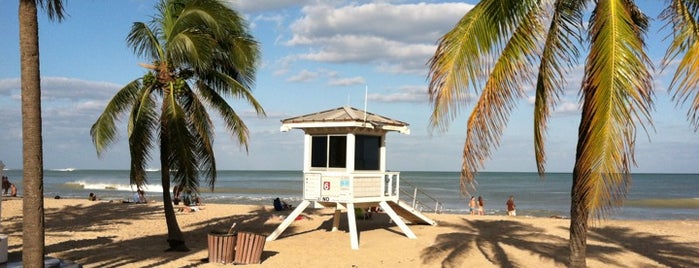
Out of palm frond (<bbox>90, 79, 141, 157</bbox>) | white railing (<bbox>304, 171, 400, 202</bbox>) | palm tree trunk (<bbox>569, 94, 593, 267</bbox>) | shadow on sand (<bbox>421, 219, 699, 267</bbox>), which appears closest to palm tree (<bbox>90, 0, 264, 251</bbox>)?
palm frond (<bbox>90, 79, 141, 157</bbox>)

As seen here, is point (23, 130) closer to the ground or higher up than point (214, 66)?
closer to the ground

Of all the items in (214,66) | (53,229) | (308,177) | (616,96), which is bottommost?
(53,229)

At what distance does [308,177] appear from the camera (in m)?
17.9

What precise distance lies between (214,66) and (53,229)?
8.70 metres

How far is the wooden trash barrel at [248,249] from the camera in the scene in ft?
46.4

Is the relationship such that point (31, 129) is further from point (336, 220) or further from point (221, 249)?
point (336, 220)

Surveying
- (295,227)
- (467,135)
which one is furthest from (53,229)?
(467,135)

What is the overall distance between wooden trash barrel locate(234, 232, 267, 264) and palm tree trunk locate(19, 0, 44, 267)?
267 inches

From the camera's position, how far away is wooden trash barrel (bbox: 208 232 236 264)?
46.1ft

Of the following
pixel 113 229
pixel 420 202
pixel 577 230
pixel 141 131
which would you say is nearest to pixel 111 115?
pixel 141 131

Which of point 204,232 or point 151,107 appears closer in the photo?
point 151,107

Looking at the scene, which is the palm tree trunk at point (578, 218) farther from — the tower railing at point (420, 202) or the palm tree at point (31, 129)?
the tower railing at point (420, 202)

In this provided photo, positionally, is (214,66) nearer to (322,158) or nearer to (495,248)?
(322,158)

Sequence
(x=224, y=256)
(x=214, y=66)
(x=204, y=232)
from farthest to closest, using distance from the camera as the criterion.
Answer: (x=204, y=232)
(x=214, y=66)
(x=224, y=256)
